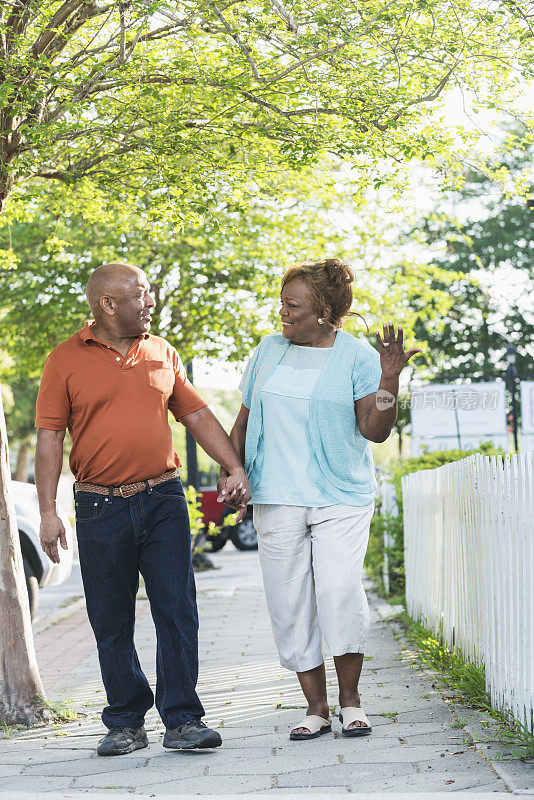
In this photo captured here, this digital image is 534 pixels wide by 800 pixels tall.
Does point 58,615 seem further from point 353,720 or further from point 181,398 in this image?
point 353,720

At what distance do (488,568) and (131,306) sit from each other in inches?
77.2

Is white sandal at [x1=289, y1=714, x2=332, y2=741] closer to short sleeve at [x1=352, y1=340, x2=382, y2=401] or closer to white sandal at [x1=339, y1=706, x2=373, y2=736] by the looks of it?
white sandal at [x1=339, y1=706, x2=373, y2=736]

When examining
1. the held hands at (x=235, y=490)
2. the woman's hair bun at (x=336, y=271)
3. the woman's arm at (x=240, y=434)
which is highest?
the woman's hair bun at (x=336, y=271)

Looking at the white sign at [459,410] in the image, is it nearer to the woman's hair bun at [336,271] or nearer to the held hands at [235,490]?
the woman's hair bun at [336,271]

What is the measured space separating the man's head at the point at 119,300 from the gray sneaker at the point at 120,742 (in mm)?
1708

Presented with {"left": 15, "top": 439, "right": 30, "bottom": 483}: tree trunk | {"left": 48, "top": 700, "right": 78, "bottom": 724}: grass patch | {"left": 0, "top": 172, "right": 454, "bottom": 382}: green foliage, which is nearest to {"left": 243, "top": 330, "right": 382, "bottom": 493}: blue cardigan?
{"left": 48, "top": 700, "right": 78, "bottom": 724}: grass patch

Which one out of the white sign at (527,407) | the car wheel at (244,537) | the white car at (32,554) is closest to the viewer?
the white car at (32,554)

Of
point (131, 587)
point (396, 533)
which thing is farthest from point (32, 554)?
point (131, 587)

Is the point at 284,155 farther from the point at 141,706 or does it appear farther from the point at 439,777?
the point at 439,777

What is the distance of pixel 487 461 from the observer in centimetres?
461

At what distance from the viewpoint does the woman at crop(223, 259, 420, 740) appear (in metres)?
4.36

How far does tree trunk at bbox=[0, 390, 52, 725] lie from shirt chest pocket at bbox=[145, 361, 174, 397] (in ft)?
3.88

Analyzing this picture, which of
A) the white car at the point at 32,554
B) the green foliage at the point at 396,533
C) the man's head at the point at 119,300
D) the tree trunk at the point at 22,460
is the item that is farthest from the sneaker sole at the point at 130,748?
the tree trunk at the point at 22,460

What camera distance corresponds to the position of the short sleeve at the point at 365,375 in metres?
4.46
